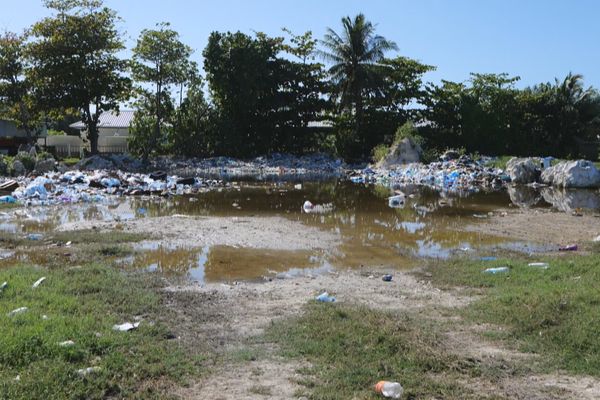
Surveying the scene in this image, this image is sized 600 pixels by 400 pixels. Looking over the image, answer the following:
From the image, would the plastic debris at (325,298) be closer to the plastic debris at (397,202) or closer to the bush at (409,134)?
the plastic debris at (397,202)

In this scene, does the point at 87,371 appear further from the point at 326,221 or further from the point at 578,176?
the point at 578,176

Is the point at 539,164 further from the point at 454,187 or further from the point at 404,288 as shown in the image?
the point at 404,288

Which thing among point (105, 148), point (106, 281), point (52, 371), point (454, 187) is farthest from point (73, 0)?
point (52, 371)

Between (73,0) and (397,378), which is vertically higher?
(73,0)

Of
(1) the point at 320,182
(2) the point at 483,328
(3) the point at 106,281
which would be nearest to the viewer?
(2) the point at 483,328

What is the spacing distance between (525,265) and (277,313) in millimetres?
3846

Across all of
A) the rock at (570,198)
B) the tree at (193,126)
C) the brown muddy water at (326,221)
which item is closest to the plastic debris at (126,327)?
the brown muddy water at (326,221)

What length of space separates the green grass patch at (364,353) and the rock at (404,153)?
83.5 feet

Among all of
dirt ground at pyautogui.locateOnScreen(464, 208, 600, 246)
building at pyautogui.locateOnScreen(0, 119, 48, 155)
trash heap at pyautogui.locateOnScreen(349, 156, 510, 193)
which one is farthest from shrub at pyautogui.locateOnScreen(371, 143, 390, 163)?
building at pyautogui.locateOnScreen(0, 119, 48, 155)

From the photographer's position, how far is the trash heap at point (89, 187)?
53.3 feet

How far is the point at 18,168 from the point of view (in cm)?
2145

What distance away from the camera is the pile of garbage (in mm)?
28578

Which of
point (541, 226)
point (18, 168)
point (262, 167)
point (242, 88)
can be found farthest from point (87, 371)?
point (242, 88)

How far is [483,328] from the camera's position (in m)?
5.67
